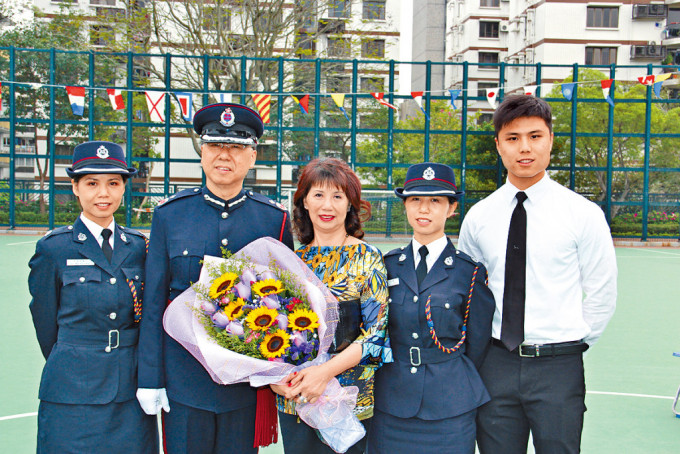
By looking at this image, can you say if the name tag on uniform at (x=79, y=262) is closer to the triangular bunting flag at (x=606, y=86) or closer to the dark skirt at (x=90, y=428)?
the dark skirt at (x=90, y=428)

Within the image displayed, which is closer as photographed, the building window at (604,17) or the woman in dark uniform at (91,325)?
the woman in dark uniform at (91,325)

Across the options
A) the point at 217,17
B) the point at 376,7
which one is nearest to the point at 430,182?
the point at 217,17

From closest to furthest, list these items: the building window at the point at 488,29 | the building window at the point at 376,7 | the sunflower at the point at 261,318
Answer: the sunflower at the point at 261,318 → the building window at the point at 376,7 → the building window at the point at 488,29

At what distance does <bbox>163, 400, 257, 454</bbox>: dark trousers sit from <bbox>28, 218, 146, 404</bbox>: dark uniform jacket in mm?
202

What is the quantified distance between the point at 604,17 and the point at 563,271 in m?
30.0

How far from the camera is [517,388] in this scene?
2.14m

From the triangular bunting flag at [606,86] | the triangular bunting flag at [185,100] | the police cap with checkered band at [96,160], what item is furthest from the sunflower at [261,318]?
the triangular bunting flag at [606,86]

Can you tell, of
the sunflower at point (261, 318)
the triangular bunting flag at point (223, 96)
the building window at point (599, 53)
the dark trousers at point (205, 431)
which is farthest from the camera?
the building window at point (599, 53)

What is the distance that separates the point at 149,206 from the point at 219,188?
12.2m

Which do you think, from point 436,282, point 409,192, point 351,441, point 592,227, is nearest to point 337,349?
point 351,441

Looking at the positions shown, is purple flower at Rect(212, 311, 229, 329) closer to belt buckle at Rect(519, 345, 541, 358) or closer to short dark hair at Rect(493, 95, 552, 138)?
belt buckle at Rect(519, 345, 541, 358)

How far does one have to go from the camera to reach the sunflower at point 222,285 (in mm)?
1839

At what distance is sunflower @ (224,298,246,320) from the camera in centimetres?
182

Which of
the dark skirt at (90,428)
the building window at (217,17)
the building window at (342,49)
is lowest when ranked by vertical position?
the dark skirt at (90,428)
